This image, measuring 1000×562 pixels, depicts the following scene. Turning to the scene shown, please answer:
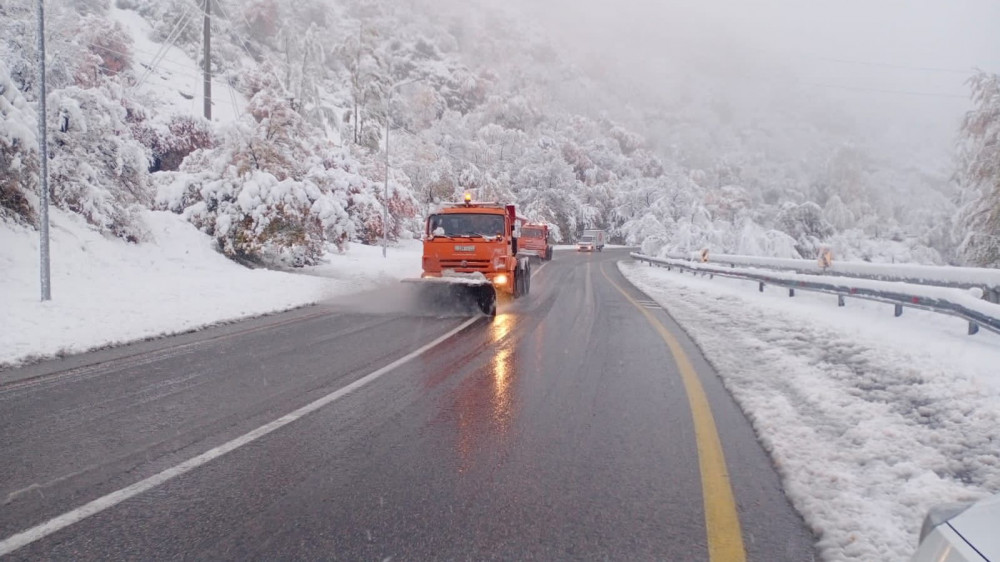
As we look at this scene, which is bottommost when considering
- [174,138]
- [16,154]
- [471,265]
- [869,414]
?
[869,414]

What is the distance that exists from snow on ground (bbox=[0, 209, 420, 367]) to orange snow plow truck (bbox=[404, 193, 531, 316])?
3243 mm

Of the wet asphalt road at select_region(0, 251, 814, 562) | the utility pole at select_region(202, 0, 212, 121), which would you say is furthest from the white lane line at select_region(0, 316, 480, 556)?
the utility pole at select_region(202, 0, 212, 121)

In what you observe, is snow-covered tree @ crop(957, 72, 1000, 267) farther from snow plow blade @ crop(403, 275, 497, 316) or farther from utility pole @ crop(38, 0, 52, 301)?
utility pole @ crop(38, 0, 52, 301)

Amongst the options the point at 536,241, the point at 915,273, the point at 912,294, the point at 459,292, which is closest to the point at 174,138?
the point at 536,241

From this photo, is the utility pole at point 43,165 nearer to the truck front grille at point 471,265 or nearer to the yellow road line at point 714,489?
the truck front grille at point 471,265

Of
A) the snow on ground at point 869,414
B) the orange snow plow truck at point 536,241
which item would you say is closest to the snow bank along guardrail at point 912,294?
the snow on ground at point 869,414

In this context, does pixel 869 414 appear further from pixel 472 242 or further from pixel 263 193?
pixel 263 193

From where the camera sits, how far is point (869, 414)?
516 cm

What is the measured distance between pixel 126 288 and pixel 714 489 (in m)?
14.2

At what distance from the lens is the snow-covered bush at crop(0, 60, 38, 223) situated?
13711 millimetres

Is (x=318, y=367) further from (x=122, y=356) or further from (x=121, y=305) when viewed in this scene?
(x=121, y=305)

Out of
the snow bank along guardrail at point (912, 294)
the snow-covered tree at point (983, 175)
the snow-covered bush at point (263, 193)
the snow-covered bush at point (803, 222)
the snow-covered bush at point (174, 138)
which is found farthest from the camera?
the snow-covered bush at point (803, 222)

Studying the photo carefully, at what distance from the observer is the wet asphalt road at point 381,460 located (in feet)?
10.0

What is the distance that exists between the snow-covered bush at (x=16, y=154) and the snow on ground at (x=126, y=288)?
25.1 inches
